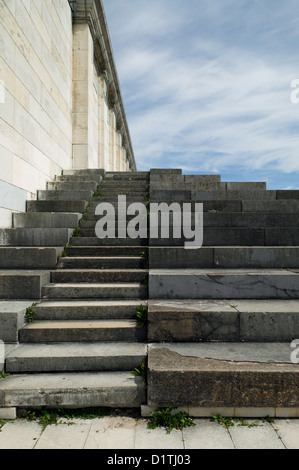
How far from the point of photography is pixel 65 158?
1000cm

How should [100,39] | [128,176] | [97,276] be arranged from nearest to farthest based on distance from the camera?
1. [97,276]
2. [128,176]
3. [100,39]

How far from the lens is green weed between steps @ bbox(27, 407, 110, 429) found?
2.83m

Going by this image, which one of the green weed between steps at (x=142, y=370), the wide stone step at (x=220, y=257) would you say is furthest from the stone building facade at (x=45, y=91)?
the green weed between steps at (x=142, y=370)

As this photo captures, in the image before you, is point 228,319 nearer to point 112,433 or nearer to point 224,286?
point 224,286

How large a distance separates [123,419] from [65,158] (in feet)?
28.4

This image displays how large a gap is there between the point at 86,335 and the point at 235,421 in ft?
6.04

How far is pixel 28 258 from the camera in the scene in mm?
5090

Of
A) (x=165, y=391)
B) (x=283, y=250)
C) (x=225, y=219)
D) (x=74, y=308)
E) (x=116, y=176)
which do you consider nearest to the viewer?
(x=165, y=391)

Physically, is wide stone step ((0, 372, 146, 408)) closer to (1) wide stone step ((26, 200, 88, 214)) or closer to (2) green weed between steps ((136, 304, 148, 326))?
(2) green weed between steps ((136, 304, 148, 326))

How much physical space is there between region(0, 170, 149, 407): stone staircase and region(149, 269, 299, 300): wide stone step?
0.31 meters

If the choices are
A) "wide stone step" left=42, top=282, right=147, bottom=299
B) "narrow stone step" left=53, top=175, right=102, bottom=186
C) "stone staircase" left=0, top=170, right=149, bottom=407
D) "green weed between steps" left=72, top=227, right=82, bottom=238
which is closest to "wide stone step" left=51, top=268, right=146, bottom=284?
"stone staircase" left=0, top=170, right=149, bottom=407

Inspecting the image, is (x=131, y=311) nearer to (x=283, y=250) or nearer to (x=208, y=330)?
(x=208, y=330)

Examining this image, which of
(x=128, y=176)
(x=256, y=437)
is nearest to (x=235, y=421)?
(x=256, y=437)
